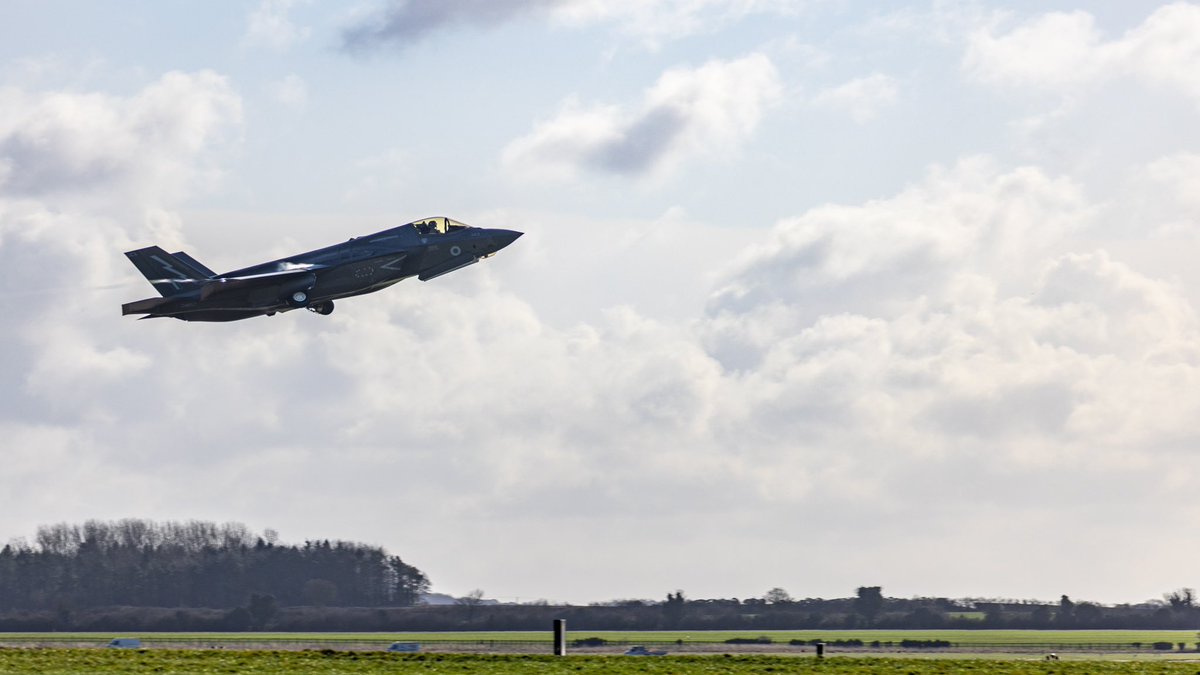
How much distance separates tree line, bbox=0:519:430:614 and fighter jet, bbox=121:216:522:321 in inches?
3020

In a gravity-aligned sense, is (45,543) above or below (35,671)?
above

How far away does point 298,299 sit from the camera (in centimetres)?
6450

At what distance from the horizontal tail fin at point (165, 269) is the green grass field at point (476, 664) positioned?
3172 centimetres

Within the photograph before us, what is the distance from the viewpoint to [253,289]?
64375mm

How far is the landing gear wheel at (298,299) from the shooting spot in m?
64.5

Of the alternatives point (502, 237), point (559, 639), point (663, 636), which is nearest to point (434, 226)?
point (502, 237)

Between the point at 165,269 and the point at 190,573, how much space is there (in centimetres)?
8944

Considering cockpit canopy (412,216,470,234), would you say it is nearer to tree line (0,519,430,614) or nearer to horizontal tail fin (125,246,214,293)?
horizontal tail fin (125,246,214,293)

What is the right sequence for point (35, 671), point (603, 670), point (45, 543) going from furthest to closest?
point (45, 543)
point (603, 670)
point (35, 671)

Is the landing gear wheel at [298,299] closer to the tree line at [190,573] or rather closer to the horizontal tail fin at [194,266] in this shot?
the horizontal tail fin at [194,266]

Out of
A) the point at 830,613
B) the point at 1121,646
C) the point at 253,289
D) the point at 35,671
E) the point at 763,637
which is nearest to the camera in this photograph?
the point at 35,671

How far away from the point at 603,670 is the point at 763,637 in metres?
89.5

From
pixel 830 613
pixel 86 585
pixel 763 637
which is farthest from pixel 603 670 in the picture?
pixel 86 585

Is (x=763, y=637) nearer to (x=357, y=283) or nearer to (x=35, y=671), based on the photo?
(x=357, y=283)
